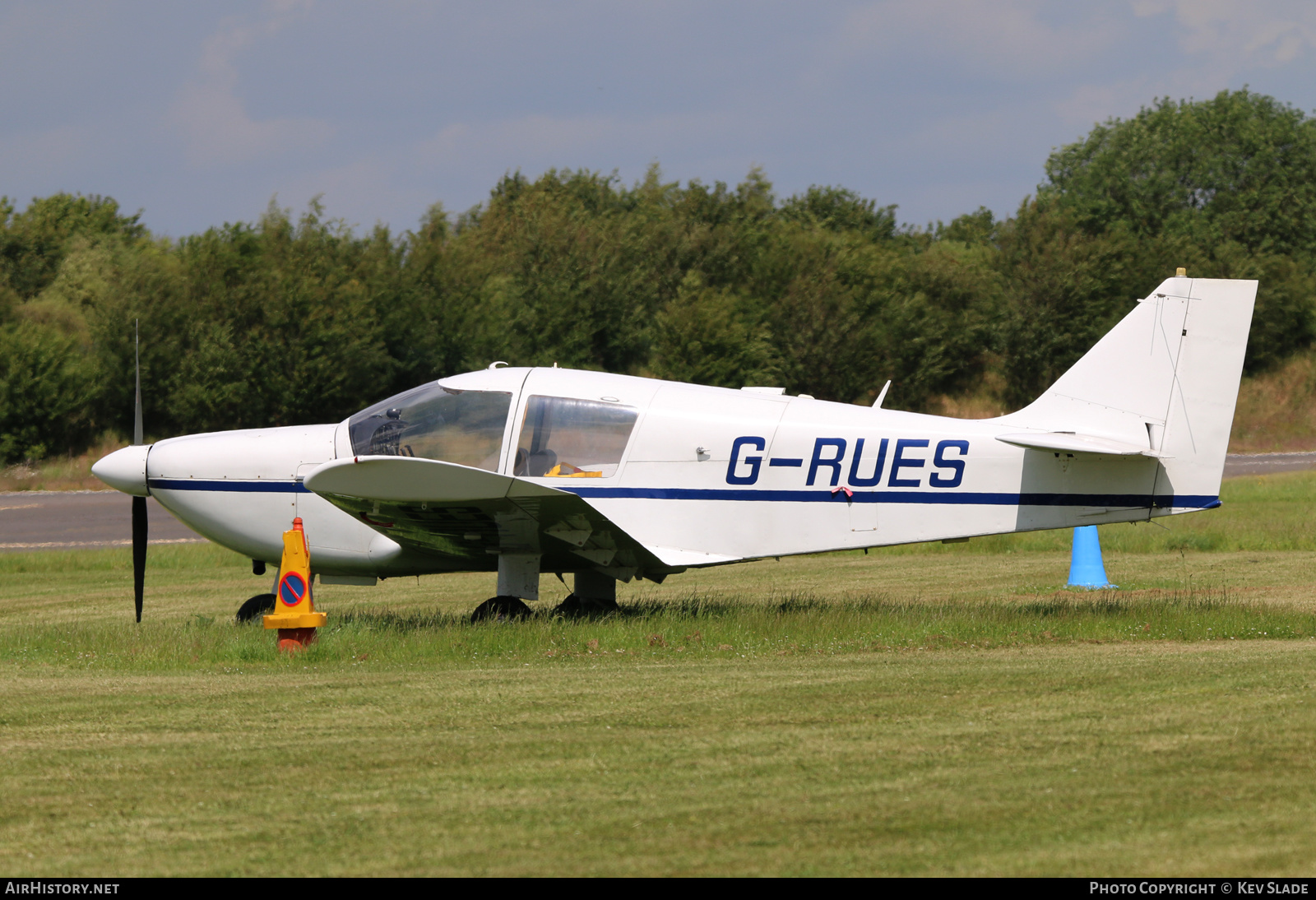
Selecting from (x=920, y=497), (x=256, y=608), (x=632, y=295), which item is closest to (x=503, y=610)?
(x=256, y=608)

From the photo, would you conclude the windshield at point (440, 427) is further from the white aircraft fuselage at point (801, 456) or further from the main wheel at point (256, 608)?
the main wheel at point (256, 608)

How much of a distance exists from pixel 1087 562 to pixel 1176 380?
3.94 m

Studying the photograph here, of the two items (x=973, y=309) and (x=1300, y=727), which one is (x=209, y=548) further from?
(x=973, y=309)

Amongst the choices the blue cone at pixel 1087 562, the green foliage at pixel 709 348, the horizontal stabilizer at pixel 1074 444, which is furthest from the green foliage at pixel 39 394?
the horizontal stabilizer at pixel 1074 444

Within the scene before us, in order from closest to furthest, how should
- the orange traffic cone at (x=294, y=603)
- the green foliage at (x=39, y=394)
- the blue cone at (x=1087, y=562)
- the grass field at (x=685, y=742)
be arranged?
the grass field at (x=685, y=742) < the orange traffic cone at (x=294, y=603) < the blue cone at (x=1087, y=562) < the green foliage at (x=39, y=394)

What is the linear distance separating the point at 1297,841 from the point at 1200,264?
5570 centimetres

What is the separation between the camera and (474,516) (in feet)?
30.6

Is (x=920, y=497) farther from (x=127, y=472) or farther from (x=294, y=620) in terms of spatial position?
(x=127, y=472)

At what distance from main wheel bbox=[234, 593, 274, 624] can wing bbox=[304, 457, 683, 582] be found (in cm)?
140

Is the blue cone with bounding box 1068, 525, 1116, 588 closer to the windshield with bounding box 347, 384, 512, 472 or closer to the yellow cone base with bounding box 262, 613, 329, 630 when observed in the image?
the windshield with bounding box 347, 384, 512, 472

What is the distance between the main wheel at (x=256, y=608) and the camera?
1052cm

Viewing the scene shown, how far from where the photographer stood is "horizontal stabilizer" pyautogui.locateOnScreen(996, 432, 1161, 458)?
30.4 ft

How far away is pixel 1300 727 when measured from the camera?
18.5 feet

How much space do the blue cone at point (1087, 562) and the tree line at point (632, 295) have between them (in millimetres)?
29923
